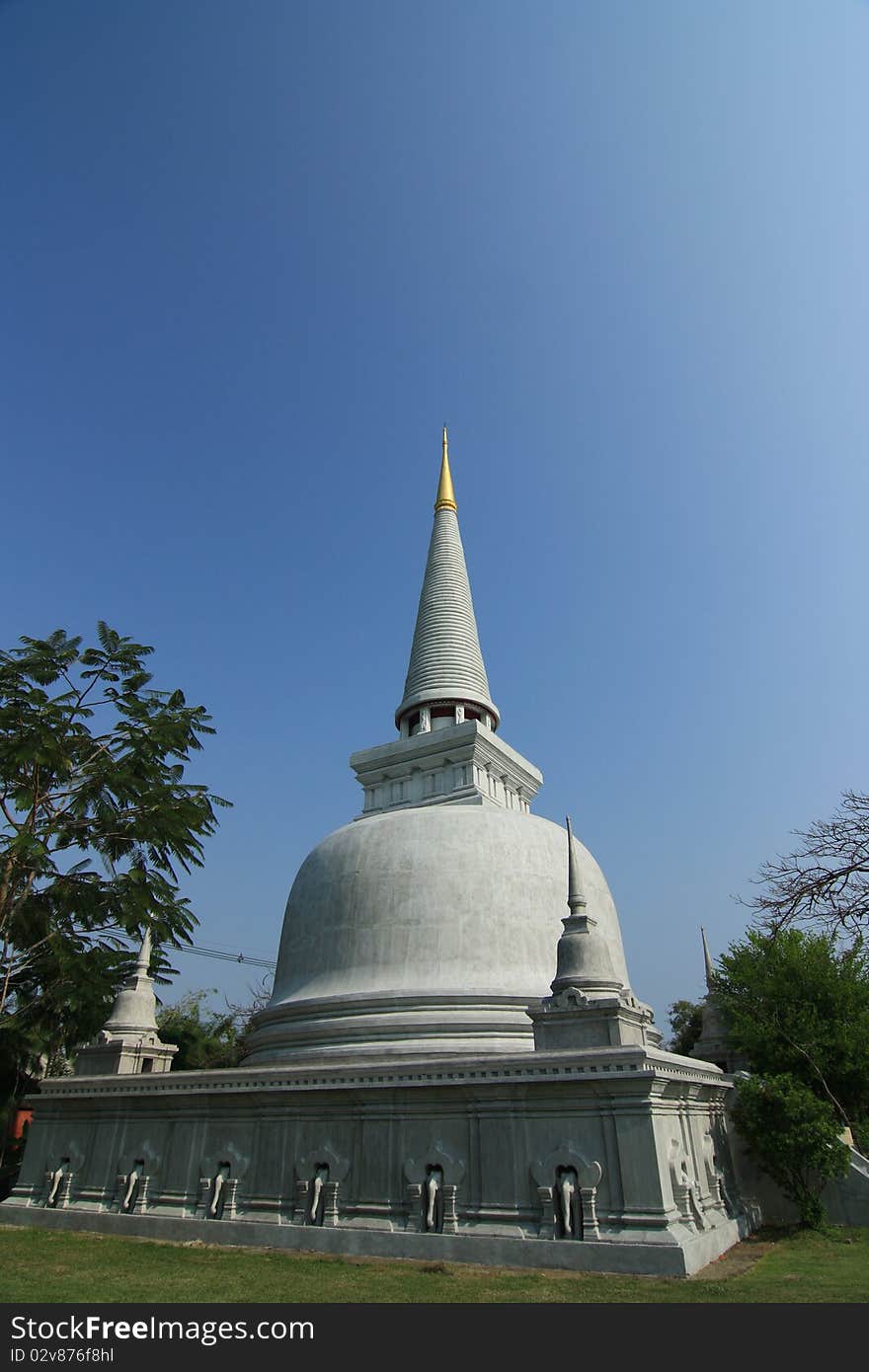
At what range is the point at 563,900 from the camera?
23.5 metres

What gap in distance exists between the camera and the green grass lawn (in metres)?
11.0

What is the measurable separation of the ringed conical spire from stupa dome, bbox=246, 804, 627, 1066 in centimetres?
626

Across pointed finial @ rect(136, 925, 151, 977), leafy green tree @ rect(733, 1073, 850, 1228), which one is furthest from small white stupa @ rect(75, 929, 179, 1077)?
leafy green tree @ rect(733, 1073, 850, 1228)

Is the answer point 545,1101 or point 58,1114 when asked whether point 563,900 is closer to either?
point 545,1101

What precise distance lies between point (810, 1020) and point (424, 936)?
30.9 ft

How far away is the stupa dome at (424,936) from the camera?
66.4 ft

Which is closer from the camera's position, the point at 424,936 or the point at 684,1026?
the point at 424,936

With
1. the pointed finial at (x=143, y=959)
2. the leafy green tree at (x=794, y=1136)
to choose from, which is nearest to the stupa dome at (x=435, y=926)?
the pointed finial at (x=143, y=959)

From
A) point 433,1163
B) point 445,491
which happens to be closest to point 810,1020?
point 433,1163

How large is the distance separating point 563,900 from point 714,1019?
6.29 meters

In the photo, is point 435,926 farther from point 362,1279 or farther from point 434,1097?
point 362,1279

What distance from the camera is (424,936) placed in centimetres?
2203

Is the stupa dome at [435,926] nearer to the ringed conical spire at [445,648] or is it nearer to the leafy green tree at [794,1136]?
the ringed conical spire at [445,648]
